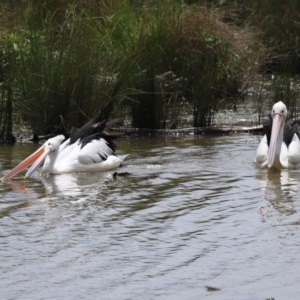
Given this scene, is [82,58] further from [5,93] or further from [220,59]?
[220,59]

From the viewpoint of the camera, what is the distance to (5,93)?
36.7ft

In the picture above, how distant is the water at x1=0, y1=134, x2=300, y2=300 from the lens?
5.48m

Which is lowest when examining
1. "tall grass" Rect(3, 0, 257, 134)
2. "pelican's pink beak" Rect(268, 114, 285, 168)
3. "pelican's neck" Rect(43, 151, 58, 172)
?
"pelican's neck" Rect(43, 151, 58, 172)

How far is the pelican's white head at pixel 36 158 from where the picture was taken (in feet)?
29.9

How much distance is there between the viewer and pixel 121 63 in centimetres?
1148

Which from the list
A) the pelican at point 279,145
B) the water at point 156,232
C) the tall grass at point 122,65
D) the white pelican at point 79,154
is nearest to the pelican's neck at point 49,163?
the white pelican at point 79,154

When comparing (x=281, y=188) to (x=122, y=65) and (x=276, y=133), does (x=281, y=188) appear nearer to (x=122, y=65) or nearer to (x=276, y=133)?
(x=276, y=133)

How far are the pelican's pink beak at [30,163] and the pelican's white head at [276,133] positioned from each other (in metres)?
2.06

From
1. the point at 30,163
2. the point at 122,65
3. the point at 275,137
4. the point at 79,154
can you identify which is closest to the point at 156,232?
the point at 79,154

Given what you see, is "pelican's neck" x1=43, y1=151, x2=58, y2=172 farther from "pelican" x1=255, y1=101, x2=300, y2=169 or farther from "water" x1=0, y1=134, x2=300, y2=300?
"pelican" x1=255, y1=101, x2=300, y2=169

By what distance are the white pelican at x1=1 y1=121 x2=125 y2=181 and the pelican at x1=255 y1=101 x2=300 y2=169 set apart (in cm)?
133

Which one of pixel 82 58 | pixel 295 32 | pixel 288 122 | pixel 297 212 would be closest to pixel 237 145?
pixel 288 122

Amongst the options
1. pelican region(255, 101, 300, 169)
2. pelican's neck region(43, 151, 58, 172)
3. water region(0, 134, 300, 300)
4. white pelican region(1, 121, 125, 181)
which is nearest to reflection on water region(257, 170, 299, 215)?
water region(0, 134, 300, 300)

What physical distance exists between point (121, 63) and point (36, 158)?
90.7 inches
